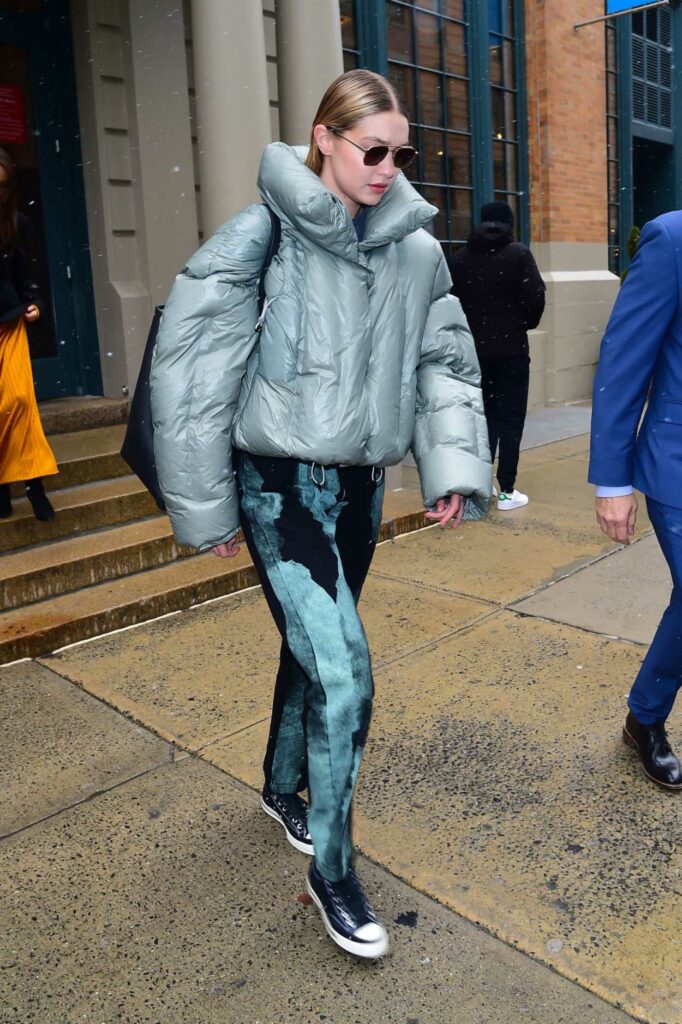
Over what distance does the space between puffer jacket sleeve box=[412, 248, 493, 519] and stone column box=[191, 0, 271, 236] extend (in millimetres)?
3996

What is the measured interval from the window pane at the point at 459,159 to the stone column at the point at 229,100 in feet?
13.8

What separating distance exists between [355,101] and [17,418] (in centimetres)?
324

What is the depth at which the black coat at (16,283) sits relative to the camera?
4836 mm

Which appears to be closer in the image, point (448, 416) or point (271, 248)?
point (271, 248)

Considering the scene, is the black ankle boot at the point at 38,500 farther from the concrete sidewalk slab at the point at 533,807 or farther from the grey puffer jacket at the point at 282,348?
the grey puffer jacket at the point at 282,348

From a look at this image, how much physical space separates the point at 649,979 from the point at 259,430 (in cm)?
158

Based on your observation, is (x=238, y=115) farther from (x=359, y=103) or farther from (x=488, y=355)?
(x=359, y=103)

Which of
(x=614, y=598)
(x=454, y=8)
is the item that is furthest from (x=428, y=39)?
(x=614, y=598)

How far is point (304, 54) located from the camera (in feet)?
20.9

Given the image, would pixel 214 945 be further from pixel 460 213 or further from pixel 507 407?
pixel 460 213

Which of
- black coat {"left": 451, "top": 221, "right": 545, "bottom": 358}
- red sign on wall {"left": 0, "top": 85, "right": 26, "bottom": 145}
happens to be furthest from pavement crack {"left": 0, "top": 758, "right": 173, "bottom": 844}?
red sign on wall {"left": 0, "top": 85, "right": 26, "bottom": 145}

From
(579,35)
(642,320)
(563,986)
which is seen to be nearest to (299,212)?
(642,320)

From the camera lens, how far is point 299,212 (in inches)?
82.4

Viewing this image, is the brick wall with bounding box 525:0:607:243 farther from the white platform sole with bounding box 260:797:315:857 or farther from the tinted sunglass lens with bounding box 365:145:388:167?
the white platform sole with bounding box 260:797:315:857
